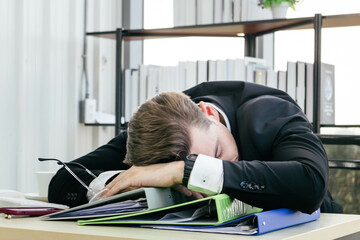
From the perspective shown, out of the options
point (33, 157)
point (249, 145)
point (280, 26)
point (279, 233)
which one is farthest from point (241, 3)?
point (279, 233)

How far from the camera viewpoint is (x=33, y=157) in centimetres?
304

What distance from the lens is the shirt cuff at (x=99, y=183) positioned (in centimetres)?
150

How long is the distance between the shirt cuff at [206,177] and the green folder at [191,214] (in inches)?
1.9

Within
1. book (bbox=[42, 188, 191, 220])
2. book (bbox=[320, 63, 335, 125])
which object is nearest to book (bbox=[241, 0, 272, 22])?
book (bbox=[320, 63, 335, 125])

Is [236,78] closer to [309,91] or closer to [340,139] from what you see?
[309,91]

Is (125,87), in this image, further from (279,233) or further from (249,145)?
(279,233)

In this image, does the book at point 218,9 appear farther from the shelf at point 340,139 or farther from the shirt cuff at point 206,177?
the shirt cuff at point 206,177

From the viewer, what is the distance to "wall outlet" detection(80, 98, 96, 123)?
3.40 m

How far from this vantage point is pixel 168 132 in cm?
126

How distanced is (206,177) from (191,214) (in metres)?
0.08

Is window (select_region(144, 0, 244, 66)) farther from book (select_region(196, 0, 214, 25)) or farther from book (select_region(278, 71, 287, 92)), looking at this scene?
book (select_region(278, 71, 287, 92))

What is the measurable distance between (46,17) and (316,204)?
2.26 m

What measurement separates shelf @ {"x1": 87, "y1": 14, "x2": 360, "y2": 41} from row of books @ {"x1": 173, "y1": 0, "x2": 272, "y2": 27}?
48 millimetres

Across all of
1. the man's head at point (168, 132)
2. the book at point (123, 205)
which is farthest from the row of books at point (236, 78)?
the book at point (123, 205)
